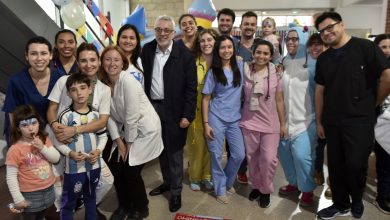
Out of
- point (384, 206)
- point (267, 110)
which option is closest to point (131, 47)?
point (267, 110)

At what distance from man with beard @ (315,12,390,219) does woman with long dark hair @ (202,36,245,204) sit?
0.65 meters

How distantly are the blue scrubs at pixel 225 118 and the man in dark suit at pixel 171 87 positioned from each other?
19 centimetres

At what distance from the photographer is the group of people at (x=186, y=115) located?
1876 millimetres

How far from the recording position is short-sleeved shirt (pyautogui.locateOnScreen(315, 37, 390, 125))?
206 cm

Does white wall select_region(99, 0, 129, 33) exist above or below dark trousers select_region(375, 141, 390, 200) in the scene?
above

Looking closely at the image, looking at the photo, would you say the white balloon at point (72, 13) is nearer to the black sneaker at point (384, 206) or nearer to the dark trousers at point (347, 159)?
the dark trousers at point (347, 159)

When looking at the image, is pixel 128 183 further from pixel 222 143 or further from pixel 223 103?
pixel 223 103

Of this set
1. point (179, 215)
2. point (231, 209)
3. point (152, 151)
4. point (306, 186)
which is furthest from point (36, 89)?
point (306, 186)

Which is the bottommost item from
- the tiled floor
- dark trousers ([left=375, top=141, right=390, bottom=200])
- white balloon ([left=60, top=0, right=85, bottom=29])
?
the tiled floor

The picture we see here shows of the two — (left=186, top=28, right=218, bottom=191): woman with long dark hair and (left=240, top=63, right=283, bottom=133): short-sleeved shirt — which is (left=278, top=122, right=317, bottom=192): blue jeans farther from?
(left=186, top=28, right=218, bottom=191): woman with long dark hair

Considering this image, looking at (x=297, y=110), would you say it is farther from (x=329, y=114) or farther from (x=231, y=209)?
(x=231, y=209)

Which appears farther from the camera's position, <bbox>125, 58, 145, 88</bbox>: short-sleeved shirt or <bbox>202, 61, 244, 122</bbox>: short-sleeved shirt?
<bbox>202, 61, 244, 122</bbox>: short-sleeved shirt

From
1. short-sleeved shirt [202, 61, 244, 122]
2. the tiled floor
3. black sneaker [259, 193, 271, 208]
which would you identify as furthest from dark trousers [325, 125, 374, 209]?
short-sleeved shirt [202, 61, 244, 122]

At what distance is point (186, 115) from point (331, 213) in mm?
1359
